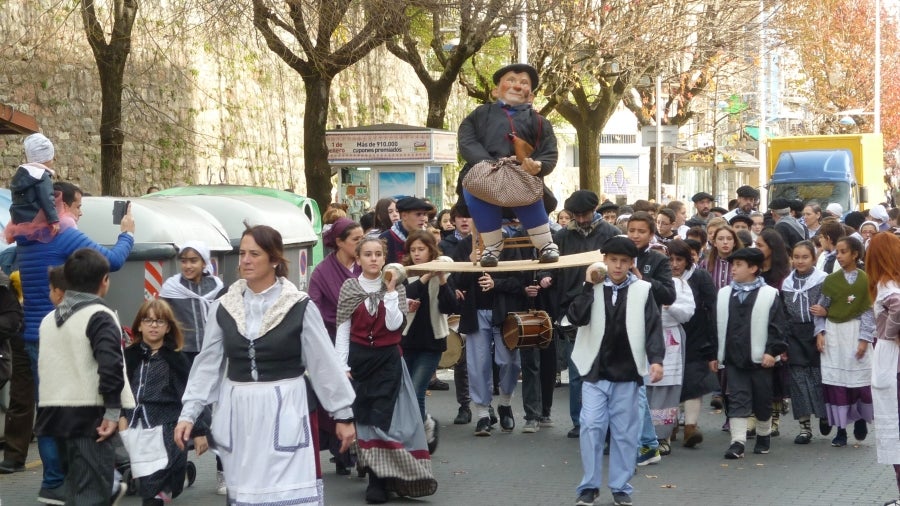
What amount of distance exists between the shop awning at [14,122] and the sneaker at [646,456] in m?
6.37

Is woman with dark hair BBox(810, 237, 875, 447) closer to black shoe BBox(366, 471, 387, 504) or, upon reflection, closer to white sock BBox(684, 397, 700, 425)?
white sock BBox(684, 397, 700, 425)

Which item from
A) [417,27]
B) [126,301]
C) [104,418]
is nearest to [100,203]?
[126,301]

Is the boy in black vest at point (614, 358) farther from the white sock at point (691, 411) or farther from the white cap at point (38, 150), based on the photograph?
the white cap at point (38, 150)

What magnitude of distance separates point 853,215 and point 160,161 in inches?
492

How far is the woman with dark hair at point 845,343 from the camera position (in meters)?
10.9

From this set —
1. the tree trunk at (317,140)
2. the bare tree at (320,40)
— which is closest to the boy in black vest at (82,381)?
the bare tree at (320,40)

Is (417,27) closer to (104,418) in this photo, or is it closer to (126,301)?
(126,301)

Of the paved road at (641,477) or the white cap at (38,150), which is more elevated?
the white cap at (38,150)

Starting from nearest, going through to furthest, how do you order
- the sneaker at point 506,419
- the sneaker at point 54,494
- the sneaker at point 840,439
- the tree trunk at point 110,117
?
the sneaker at point 54,494, the sneaker at point 840,439, the sneaker at point 506,419, the tree trunk at point 110,117

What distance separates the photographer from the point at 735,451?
34.2 feet

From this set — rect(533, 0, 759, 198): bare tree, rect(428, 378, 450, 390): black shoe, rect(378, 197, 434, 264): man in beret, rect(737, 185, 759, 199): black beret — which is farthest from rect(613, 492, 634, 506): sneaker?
rect(533, 0, 759, 198): bare tree

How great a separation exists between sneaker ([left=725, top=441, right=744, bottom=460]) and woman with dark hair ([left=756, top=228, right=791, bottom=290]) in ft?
6.57

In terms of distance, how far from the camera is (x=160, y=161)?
25016 millimetres

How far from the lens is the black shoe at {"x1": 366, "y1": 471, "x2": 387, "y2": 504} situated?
28.8 ft
